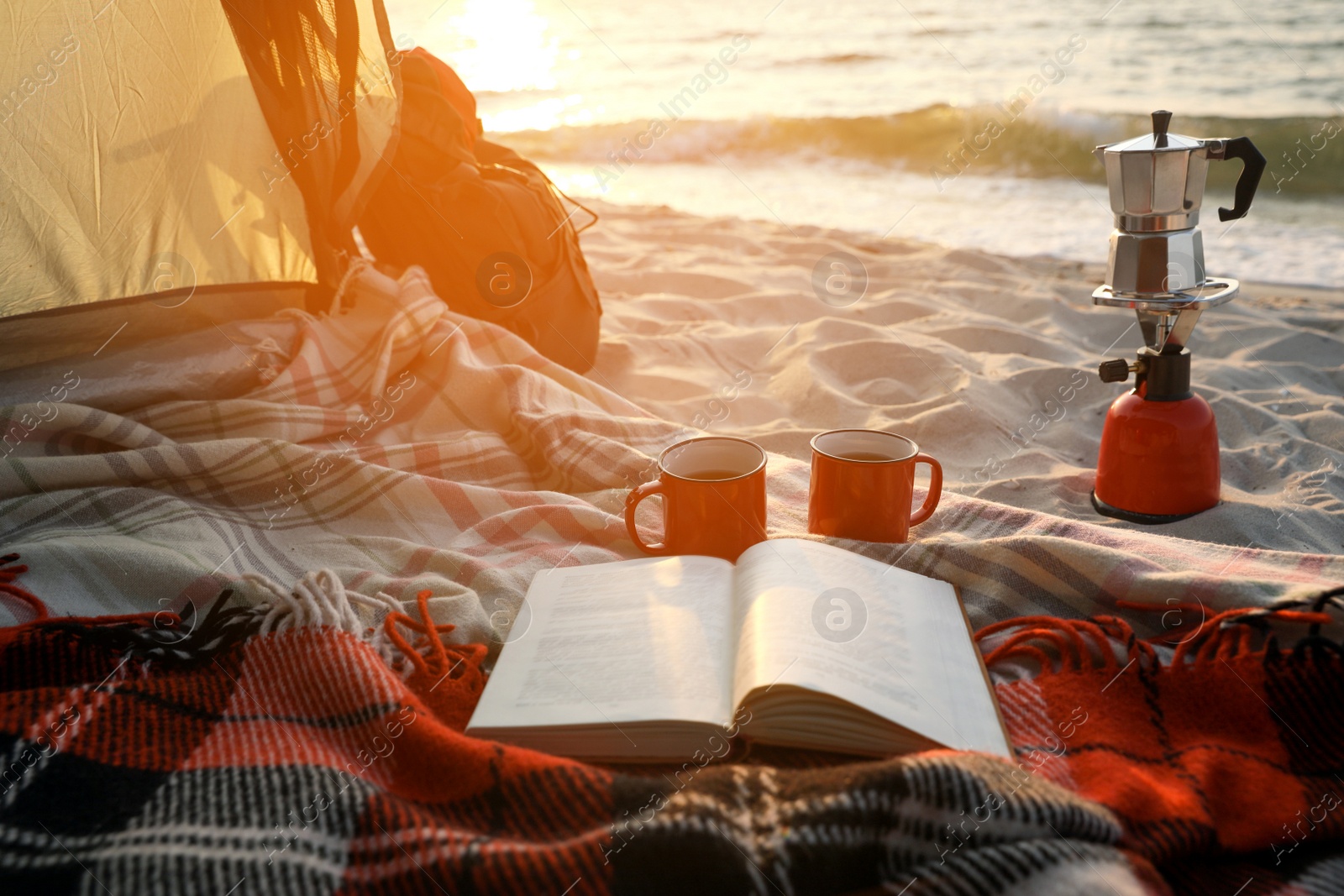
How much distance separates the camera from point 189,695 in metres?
0.78

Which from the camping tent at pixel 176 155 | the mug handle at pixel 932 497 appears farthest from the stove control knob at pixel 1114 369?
the camping tent at pixel 176 155

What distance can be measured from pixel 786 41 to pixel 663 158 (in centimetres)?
326

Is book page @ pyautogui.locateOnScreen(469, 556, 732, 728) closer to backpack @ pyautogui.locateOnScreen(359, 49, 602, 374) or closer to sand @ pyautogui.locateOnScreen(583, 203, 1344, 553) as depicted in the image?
sand @ pyautogui.locateOnScreen(583, 203, 1344, 553)

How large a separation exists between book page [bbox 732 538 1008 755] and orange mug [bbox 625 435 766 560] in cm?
6

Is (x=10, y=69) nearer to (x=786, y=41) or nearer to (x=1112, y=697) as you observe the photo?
(x=1112, y=697)

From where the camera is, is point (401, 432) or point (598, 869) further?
point (401, 432)

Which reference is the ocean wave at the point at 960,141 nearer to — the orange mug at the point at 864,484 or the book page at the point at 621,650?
the orange mug at the point at 864,484

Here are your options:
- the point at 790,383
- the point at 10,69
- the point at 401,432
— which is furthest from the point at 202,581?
the point at 790,383

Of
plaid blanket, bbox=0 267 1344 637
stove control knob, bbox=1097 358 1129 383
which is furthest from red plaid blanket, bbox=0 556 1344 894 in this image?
stove control knob, bbox=1097 358 1129 383

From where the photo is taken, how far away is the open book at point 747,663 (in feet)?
2.29

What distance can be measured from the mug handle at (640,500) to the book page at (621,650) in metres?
0.08

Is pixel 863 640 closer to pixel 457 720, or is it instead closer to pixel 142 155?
Answer: pixel 457 720

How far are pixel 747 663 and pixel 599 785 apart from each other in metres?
0.16

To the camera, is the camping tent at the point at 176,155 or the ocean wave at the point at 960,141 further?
the ocean wave at the point at 960,141
